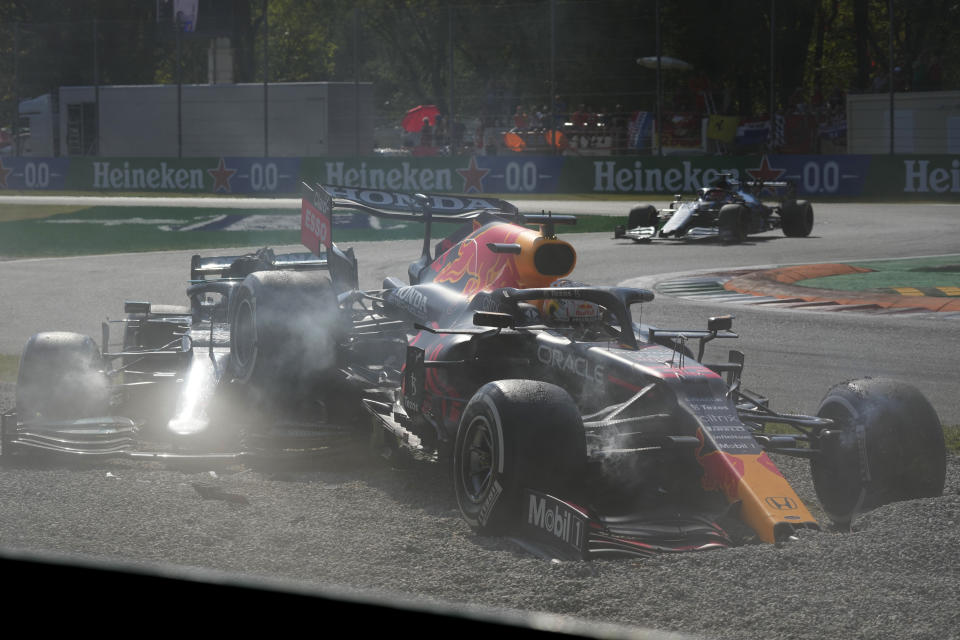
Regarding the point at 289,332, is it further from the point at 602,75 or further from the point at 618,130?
the point at 618,130

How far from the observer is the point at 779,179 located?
1083 inches

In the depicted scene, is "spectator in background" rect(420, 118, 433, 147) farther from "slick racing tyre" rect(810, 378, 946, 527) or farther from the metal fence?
"slick racing tyre" rect(810, 378, 946, 527)

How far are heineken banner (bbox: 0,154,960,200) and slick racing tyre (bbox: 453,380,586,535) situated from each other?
71.9 feet

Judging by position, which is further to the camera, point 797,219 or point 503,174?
point 503,174

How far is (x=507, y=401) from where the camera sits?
4965 millimetres

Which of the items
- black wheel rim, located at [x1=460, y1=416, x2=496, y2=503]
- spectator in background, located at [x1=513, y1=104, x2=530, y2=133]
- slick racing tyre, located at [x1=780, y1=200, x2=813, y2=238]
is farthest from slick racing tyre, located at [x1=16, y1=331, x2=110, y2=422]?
spectator in background, located at [x1=513, y1=104, x2=530, y2=133]

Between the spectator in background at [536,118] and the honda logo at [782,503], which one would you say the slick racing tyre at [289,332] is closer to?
the honda logo at [782,503]

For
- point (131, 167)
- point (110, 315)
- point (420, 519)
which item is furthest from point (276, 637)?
point (131, 167)

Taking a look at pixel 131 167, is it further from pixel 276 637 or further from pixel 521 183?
pixel 276 637

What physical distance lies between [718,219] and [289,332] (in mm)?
14119

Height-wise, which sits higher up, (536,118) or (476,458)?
(536,118)

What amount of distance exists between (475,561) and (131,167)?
101ft

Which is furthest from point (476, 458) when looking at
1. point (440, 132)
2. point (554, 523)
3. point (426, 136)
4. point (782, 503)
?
point (426, 136)

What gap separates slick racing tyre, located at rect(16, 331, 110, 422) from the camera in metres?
7.03
